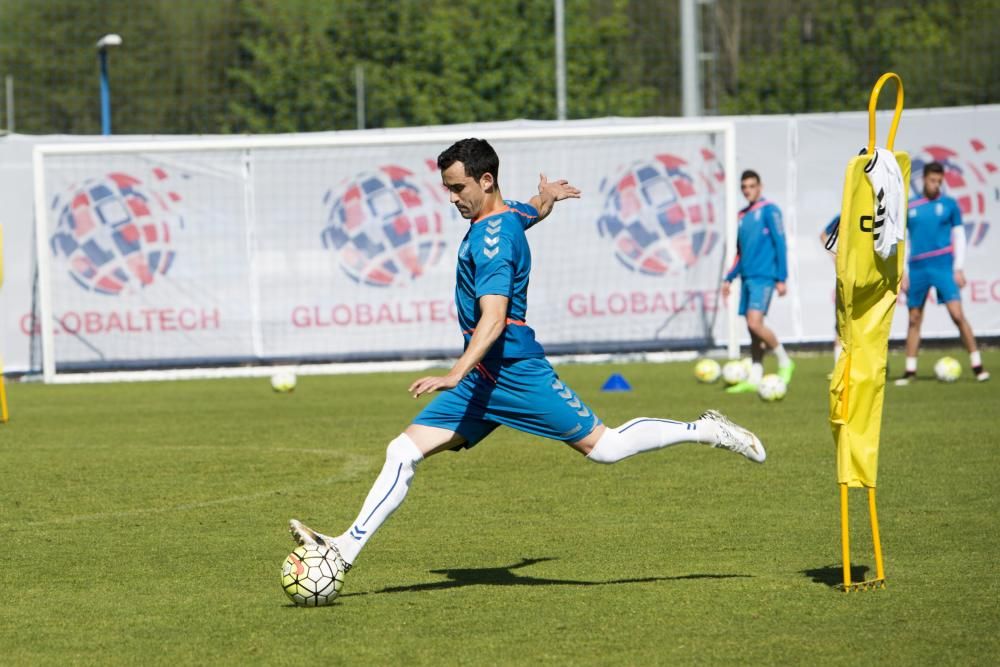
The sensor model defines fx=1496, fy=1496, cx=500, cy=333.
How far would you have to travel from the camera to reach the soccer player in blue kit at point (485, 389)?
21.6ft

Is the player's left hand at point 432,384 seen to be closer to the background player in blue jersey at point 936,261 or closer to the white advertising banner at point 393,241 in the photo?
the background player in blue jersey at point 936,261

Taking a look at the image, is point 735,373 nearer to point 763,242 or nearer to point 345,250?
point 763,242

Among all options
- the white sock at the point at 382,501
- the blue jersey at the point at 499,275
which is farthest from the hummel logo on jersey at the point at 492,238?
the white sock at the point at 382,501

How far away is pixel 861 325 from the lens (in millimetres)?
6375

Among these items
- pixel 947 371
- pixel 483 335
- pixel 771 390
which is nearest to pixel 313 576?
pixel 483 335

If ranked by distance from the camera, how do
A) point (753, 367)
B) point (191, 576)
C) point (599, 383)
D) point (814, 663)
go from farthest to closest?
1. point (599, 383)
2. point (753, 367)
3. point (191, 576)
4. point (814, 663)

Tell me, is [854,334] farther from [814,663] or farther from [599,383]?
[599,383]

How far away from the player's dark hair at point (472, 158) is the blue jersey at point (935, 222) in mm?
11152

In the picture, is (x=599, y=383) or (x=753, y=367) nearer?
(x=753, y=367)

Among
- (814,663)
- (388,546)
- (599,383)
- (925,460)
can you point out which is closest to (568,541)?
(388,546)

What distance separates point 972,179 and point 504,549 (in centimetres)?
1561

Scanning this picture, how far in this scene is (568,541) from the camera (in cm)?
809

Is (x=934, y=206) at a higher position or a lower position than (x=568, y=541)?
higher

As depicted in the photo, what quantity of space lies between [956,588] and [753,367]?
10.2 metres
